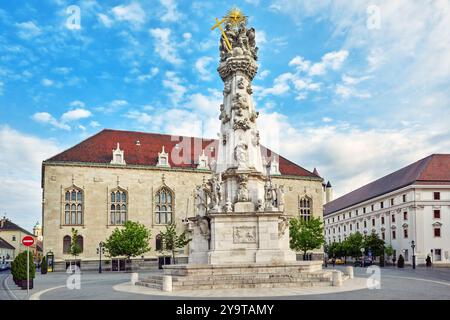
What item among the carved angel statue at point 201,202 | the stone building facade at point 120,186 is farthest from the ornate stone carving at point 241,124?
the stone building facade at point 120,186

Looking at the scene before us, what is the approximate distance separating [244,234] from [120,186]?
40.3 m

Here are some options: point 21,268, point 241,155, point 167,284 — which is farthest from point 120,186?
point 167,284

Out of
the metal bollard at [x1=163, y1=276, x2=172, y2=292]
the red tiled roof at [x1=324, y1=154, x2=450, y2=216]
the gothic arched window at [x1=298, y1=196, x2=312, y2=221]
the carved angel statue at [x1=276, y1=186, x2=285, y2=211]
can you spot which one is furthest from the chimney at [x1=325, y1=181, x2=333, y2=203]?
the metal bollard at [x1=163, y1=276, x2=172, y2=292]

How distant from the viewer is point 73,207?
6119cm

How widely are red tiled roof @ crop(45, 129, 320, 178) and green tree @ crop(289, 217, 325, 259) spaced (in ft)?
36.3

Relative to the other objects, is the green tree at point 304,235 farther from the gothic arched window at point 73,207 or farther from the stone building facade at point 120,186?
the gothic arched window at point 73,207

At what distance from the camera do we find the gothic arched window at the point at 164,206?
2586 inches

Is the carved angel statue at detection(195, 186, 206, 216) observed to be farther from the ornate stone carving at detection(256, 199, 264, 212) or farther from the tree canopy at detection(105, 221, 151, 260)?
the tree canopy at detection(105, 221, 151, 260)

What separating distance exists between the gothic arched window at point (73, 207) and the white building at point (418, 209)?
4434 cm

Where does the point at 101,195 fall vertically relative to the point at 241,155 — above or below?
below

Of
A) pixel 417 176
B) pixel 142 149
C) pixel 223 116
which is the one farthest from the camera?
pixel 417 176

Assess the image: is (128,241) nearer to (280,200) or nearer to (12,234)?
(280,200)

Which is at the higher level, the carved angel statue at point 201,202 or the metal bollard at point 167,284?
the carved angel statue at point 201,202
